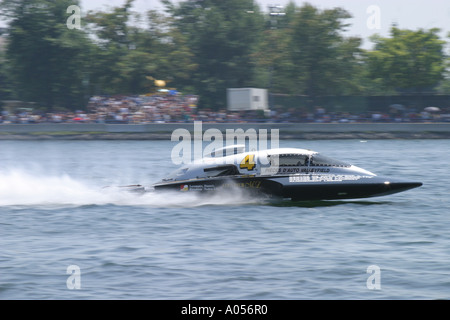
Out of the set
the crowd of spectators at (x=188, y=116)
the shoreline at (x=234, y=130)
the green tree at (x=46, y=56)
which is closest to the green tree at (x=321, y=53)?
the crowd of spectators at (x=188, y=116)

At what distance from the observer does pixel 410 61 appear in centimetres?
7069

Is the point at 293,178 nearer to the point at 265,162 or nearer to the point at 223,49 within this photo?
the point at 265,162

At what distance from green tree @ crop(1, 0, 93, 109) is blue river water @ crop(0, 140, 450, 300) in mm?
57949

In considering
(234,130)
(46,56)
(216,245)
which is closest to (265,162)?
(216,245)

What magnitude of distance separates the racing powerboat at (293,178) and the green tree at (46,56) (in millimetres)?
63026

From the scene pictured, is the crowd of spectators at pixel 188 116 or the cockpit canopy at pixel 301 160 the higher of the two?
the crowd of spectators at pixel 188 116

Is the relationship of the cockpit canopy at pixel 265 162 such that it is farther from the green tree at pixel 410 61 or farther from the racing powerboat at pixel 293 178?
the green tree at pixel 410 61

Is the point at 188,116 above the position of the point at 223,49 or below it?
below

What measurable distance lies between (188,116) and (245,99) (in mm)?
5392

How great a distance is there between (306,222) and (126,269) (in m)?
5.24

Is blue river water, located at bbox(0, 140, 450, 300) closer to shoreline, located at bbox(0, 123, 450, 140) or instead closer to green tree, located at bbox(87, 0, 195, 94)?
shoreline, located at bbox(0, 123, 450, 140)

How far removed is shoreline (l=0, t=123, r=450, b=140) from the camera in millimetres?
53188

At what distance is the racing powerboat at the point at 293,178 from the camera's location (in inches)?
650
